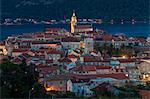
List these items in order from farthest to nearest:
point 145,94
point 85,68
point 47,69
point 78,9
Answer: point 78,9, point 85,68, point 47,69, point 145,94

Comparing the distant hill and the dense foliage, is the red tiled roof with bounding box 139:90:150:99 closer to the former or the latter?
the dense foliage

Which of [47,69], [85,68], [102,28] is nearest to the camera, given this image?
[47,69]

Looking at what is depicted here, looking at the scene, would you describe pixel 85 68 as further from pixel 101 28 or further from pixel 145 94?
pixel 101 28

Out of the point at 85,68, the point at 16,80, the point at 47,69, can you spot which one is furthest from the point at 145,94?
the point at 85,68

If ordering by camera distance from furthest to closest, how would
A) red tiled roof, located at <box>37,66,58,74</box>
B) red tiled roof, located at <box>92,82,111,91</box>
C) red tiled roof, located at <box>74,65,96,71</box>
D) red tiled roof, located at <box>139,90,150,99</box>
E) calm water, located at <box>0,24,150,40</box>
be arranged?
calm water, located at <box>0,24,150,40</box>
red tiled roof, located at <box>74,65,96,71</box>
red tiled roof, located at <box>37,66,58,74</box>
red tiled roof, located at <box>92,82,111,91</box>
red tiled roof, located at <box>139,90,150,99</box>

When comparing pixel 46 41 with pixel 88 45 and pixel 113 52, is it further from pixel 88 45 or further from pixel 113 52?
pixel 113 52

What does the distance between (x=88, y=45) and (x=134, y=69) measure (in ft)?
17.9

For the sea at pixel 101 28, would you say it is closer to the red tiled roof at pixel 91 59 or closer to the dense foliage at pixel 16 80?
the red tiled roof at pixel 91 59

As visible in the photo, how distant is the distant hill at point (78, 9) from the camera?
5650 centimetres

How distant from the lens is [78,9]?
192 ft

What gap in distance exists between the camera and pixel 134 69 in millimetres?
14867

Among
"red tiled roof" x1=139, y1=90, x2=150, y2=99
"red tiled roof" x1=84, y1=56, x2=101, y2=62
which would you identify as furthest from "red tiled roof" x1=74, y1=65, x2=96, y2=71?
"red tiled roof" x1=139, y1=90, x2=150, y2=99

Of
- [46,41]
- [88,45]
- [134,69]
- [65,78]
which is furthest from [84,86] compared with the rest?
[46,41]

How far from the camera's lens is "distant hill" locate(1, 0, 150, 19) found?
56.5 metres
